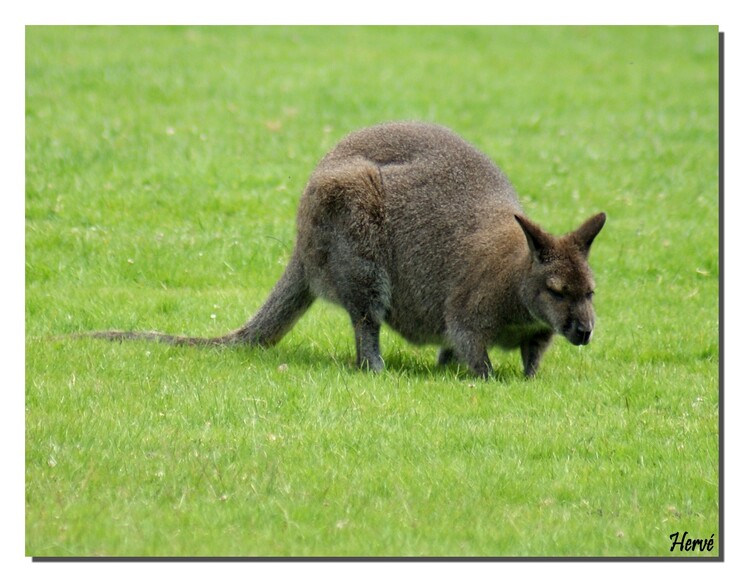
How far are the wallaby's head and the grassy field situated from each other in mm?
503

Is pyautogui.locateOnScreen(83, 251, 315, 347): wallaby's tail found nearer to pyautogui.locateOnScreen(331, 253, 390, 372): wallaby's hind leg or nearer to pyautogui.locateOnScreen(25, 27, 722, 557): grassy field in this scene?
pyautogui.locateOnScreen(25, 27, 722, 557): grassy field

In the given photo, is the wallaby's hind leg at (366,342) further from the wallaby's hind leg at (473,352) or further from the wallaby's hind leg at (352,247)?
the wallaby's hind leg at (473,352)

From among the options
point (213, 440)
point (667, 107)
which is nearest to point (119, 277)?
point (213, 440)

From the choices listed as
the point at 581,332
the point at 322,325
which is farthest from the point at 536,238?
the point at 322,325

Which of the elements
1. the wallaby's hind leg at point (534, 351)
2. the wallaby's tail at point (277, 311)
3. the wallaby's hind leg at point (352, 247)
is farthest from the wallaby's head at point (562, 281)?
the wallaby's tail at point (277, 311)

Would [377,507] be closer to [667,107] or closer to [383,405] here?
[383,405]

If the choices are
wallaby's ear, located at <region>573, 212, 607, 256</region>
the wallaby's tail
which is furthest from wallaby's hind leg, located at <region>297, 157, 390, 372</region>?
wallaby's ear, located at <region>573, 212, 607, 256</region>

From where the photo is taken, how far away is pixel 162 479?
625 cm

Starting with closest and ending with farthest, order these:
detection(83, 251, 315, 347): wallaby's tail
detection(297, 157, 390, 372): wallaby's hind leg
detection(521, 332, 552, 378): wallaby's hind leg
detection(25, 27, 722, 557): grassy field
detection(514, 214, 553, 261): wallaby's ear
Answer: detection(25, 27, 722, 557): grassy field, detection(514, 214, 553, 261): wallaby's ear, detection(521, 332, 552, 378): wallaby's hind leg, detection(297, 157, 390, 372): wallaby's hind leg, detection(83, 251, 315, 347): wallaby's tail

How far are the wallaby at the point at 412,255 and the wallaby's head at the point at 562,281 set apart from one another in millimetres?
201

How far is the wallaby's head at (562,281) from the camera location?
26.1 ft

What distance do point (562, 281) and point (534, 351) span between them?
0.89 metres

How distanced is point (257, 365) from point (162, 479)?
7.81ft

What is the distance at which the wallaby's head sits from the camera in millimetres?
Result: 7965
